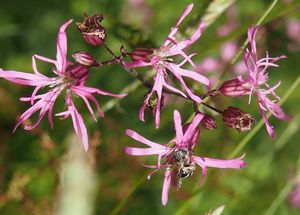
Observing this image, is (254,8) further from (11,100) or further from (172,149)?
(172,149)

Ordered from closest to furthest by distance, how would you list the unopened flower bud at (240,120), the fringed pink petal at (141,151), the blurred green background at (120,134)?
the fringed pink petal at (141,151)
the unopened flower bud at (240,120)
the blurred green background at (120,134)

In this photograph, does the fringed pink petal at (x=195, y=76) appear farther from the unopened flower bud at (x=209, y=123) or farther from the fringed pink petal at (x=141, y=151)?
the fringed pink petal at (x=141, y=151)

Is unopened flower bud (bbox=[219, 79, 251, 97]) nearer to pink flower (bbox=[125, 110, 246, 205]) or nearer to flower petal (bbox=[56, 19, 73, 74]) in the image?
pink flower (bbox=[125, 110, 246, 205])

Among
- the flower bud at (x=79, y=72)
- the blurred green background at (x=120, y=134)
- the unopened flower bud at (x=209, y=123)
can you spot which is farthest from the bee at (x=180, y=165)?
the blurred green background at (x=120, y=134)

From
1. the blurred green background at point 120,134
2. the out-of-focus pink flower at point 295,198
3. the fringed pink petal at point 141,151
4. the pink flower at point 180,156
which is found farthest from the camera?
the out-of-focus pink flower at point 295,198

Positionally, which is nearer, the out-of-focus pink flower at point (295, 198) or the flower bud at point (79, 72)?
the flower bud at point (79, 72)

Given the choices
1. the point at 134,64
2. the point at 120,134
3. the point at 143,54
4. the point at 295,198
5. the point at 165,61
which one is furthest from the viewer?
the point at 295,198

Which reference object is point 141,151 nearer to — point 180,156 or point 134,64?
point 180,156

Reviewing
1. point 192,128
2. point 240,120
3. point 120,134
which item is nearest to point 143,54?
point 192,128

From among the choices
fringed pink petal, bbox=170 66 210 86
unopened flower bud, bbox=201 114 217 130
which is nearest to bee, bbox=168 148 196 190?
unopened flower bud, bbox=201 114 217 130
